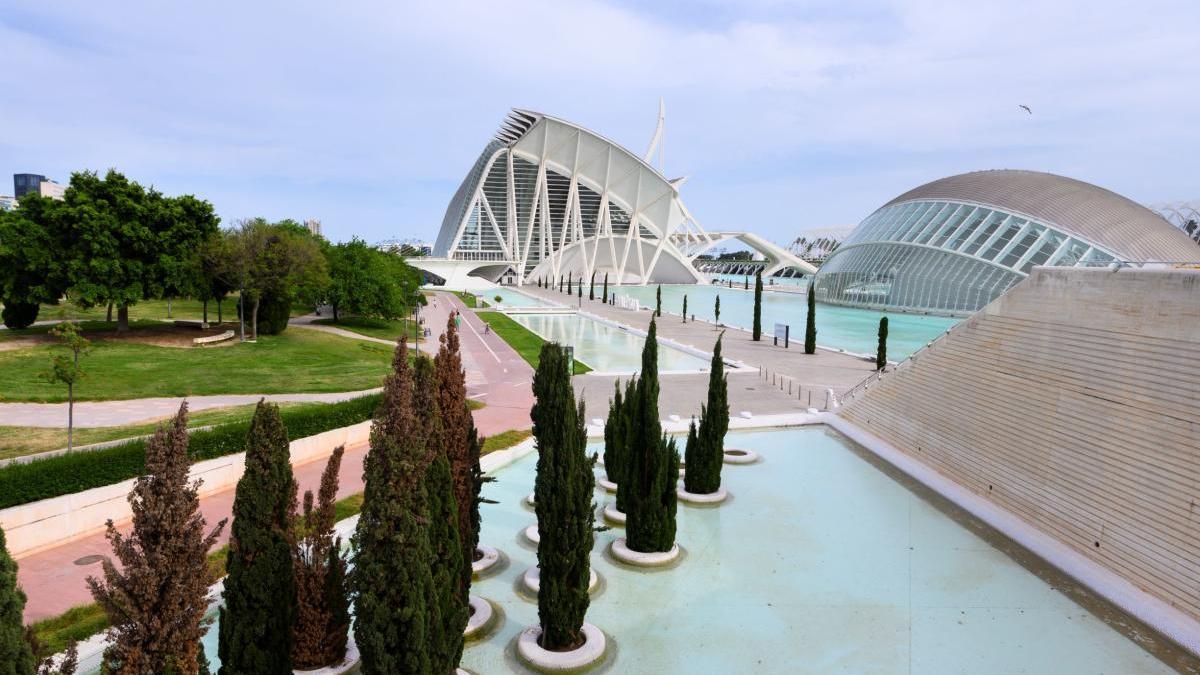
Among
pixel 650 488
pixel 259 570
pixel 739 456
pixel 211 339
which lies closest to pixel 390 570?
pixel 259 570

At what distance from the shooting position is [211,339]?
3180 centimetres

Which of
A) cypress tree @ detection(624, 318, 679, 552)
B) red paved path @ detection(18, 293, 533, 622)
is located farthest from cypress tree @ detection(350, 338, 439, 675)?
cypress tree @ detection(624, 318, 679, 552)

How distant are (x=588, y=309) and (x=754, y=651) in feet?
181

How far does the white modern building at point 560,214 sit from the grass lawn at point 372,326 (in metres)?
50.3

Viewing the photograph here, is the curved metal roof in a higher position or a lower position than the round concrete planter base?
higher

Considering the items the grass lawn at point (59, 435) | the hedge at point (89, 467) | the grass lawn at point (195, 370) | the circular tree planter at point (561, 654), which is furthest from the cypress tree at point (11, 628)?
the grass lawn at point (195, 370)

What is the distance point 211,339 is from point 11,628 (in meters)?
30.6

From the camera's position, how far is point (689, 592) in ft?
34.1

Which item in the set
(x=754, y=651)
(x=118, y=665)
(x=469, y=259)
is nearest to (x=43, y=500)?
(x=118, y=665)

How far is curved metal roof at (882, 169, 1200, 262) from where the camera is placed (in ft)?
145

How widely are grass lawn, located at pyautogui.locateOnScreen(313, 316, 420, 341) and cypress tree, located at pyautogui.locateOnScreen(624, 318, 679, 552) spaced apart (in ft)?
101

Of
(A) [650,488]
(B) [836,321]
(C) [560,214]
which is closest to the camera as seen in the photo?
A: (A) [650,488]

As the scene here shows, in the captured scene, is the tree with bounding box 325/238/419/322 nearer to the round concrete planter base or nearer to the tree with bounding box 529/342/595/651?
the round concrete planter base

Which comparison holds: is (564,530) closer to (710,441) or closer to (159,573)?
(159,573)
